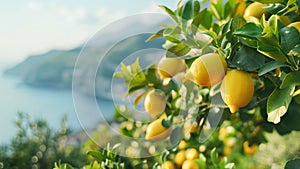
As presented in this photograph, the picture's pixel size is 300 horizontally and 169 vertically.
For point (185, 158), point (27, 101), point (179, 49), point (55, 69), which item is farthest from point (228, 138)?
point (55, 69)

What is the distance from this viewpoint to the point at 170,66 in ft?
2.11

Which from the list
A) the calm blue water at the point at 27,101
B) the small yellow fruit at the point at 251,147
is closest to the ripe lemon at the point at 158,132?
the small yellow fruit at the point at 251,147

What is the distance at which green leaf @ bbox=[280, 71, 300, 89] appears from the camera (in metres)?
0.47

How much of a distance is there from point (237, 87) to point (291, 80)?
0.21 feet

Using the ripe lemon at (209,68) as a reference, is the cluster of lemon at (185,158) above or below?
below

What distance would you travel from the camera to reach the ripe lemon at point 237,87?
20.2 inches

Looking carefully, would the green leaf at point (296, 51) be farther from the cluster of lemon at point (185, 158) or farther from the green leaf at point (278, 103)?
the cluster of lemon at point (185, 158)

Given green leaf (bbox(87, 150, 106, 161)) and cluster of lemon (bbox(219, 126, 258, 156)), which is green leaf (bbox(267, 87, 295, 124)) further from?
cluster of lemon (bbox(219, 126, 258, 156))

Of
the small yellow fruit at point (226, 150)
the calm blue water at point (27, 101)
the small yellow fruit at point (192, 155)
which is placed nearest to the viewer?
the small yellow fruit at point (192, 155)

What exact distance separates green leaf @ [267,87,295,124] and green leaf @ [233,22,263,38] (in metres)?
0.08

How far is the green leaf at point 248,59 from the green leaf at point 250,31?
0.04 m

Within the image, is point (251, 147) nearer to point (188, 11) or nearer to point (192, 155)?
point (192, 155)

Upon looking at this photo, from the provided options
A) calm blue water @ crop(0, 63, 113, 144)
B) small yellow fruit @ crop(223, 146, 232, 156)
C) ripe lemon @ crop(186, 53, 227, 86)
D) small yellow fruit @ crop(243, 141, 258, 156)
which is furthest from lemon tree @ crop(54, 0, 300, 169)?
calm blue water @ crop(0, 63, 113, 144)

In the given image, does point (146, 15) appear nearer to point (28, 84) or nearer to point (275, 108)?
point (275, 108)
